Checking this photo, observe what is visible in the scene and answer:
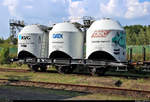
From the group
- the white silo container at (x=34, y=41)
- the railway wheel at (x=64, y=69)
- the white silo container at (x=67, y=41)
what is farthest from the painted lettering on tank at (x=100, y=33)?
the white silo container at (x=34, y=41)

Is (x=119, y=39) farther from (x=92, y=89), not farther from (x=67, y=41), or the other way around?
(x=92, y=89)

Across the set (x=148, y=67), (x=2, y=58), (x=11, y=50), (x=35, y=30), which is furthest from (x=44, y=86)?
(x=11, y=50)

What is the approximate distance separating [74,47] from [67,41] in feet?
2.87

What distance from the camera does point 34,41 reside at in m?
21.6

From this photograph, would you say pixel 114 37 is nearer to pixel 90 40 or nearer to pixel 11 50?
pixel 90 40

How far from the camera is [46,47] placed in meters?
22.1

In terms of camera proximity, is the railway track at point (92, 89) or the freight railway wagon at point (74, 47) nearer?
the railway track at point (92, 89)

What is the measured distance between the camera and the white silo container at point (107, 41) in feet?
55.1

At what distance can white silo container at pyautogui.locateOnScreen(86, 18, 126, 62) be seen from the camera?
55.1 feet

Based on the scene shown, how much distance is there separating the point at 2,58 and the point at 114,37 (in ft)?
69.5

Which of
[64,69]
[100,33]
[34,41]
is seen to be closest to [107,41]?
[100,33]

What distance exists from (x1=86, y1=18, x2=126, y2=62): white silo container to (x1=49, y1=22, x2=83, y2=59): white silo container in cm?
172

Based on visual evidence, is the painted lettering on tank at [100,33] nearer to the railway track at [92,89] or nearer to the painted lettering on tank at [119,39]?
the painted lettering on tank at [119,39]

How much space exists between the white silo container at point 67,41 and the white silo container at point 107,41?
1716mm
